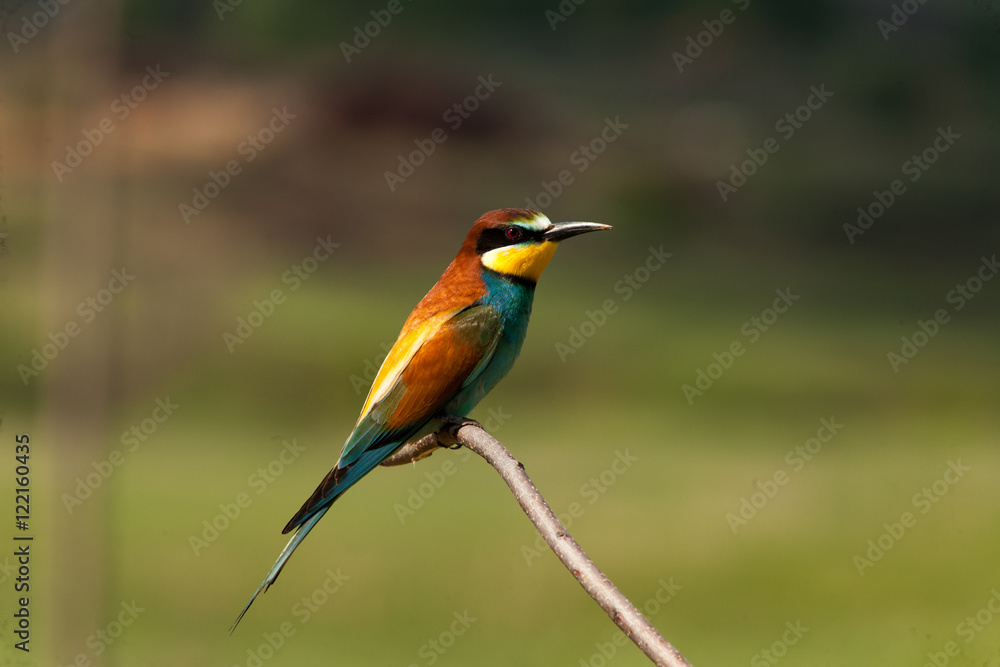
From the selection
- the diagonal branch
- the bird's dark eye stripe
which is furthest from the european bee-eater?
the diagonal branch

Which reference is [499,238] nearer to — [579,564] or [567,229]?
[567,229]

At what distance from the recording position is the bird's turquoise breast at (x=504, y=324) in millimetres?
1993

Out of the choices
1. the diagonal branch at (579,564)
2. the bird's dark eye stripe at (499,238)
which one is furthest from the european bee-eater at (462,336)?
the diagonal branch at (579,564)

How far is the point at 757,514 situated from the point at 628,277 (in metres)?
3.30

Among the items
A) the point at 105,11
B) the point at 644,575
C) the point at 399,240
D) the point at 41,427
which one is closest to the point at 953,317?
the point at 399,240

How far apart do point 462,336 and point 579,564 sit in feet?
2.74

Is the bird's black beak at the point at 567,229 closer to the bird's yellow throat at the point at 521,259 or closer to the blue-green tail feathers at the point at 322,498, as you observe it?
the bird's yellow throat at the point at 521,259

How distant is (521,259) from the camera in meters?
1.96

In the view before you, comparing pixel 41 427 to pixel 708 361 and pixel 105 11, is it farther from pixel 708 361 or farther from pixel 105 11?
pixel 708 361

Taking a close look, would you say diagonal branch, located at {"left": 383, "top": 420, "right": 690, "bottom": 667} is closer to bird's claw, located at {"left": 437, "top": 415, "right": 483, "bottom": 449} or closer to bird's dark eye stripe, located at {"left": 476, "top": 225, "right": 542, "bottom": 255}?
bird's claw, located at {"left": 437, "top": 415, "right": 483, "bottom": 449}

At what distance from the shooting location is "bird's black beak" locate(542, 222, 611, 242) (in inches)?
70.1

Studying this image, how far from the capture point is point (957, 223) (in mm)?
11484

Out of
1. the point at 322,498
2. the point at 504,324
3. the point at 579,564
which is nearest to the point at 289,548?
the point at 322,498

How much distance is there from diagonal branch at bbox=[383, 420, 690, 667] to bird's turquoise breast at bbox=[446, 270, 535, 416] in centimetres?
40
